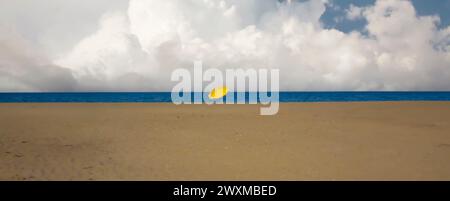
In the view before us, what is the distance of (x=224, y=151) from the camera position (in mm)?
10773

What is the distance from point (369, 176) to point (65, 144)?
9.88 meters

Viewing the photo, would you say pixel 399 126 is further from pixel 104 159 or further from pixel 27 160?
pixel 27 160

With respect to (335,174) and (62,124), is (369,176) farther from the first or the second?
(62,124)

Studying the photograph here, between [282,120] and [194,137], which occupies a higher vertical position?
[282,120]

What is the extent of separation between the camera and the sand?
8.45 meters

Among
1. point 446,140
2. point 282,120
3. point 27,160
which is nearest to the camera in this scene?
point 27,160

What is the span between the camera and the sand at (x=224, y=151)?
8453mm

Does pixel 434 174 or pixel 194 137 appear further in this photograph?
pixel 194 137

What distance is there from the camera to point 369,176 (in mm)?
8242
